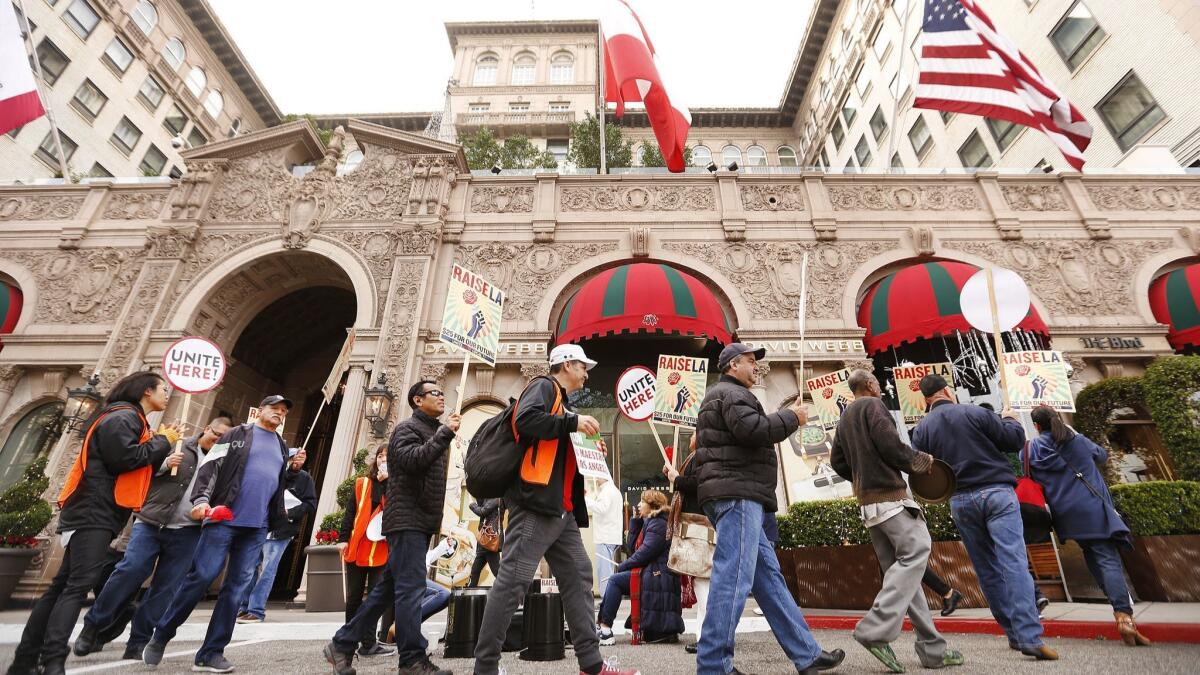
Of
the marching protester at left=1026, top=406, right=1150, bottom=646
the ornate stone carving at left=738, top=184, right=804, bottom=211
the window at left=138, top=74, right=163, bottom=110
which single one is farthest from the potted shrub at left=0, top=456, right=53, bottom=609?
the window at left=138, top=74, right=163, bottom=110

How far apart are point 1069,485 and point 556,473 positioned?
5.53 meters

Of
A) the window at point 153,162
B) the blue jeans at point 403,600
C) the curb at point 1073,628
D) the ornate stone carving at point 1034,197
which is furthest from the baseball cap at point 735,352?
the window at point 153,162

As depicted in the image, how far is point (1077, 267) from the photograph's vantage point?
46.4 feet

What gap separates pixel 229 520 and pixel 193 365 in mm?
4570

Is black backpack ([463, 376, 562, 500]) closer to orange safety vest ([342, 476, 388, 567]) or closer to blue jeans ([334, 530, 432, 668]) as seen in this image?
blue jeans ([334, 530, 432, 668])

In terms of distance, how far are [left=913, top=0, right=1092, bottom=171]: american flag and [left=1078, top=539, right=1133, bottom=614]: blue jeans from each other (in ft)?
A: 35.4

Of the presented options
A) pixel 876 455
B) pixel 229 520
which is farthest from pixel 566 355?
pixel 229 520

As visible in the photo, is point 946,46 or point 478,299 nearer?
point 478,299

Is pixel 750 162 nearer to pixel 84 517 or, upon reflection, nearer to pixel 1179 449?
pixel 1179 449

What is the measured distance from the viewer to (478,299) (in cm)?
616

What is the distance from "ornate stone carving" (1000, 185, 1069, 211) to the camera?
49.4 ft

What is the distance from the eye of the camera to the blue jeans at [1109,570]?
15.2ft

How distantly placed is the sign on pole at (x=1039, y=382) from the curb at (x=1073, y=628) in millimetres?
4644

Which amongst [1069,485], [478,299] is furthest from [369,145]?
[1069,485]
